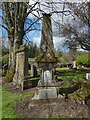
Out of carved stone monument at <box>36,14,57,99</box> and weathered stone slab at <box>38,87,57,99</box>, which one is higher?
carved stone monument at <box>36,14,57,99</box>

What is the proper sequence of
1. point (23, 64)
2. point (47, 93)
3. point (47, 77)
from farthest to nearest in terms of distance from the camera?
1. point (23, 64)
2. point (47, 77)
3. point (47, 93)

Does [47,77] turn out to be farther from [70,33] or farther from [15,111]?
[70,33]

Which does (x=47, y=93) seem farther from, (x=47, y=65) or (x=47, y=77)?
(x=47, y=65)

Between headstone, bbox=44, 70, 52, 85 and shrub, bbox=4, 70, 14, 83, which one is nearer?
headstone, bbox=44, 70, 52, 85

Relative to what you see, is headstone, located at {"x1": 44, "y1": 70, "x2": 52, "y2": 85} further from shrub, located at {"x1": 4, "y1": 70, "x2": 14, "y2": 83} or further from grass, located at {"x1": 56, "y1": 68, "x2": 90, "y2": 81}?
shrub, located at {"x1": 4, "y1": 70, "x2": 14, "y2": 83}

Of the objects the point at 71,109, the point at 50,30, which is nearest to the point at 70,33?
the point at 50,30

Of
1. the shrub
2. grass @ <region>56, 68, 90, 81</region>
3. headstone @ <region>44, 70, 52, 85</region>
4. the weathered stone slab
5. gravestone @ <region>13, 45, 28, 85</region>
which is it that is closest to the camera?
the weathered stone slab

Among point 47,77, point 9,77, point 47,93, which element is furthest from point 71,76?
point 47,93

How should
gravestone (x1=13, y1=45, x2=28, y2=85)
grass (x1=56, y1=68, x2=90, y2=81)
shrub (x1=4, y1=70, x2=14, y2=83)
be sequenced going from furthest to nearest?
shrub (x1=4, y1=70, x2=14, y2=83)
grass (x1=56, y1=68, x2=90, y2=81)
gravestone (x1=13, y1=45, x2=28, y2=85)

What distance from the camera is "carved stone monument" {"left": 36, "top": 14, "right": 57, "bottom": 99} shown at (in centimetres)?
906

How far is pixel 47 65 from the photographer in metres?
9.32

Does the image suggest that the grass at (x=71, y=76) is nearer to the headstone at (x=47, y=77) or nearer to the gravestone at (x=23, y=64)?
the gravestone at (x=23, y=64)

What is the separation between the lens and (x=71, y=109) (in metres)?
8.03

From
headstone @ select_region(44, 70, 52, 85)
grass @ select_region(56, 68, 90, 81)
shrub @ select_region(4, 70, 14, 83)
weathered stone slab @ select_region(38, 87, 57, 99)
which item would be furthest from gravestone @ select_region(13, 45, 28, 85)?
weathered stone slab @ select_region(38, 87, 57, 99)
